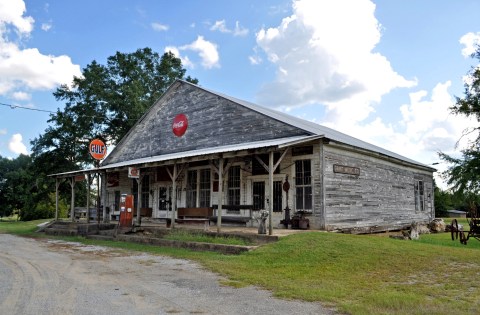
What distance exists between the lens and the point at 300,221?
1431 cm

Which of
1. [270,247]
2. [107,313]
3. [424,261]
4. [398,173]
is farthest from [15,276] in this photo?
[398,173]

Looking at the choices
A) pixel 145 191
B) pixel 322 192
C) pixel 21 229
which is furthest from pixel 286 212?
pixel 21 229

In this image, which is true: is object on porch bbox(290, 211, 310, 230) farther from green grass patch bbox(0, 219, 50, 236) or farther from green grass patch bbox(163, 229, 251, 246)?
green grass patch bbox(0, 219, 50, 236)

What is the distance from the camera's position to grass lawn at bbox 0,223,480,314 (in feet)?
19.4

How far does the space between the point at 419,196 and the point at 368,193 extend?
7138mm

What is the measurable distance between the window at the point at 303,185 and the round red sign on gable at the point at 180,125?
746 cm

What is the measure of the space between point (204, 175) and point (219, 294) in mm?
12386

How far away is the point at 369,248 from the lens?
10.5 meters

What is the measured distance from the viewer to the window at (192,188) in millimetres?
19069

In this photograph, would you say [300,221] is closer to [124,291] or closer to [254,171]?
[254,171]

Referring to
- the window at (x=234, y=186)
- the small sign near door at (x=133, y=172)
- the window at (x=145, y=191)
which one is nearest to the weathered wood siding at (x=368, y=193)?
the window at (x=234, y=186)

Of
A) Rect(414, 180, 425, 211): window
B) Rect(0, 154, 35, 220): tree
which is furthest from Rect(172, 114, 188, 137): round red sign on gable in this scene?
Rect(0, 154, 35, 220): tree

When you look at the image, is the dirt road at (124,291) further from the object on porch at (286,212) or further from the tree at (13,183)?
the tree at (13,183)

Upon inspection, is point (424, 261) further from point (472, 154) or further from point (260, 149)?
point (472, 154)
